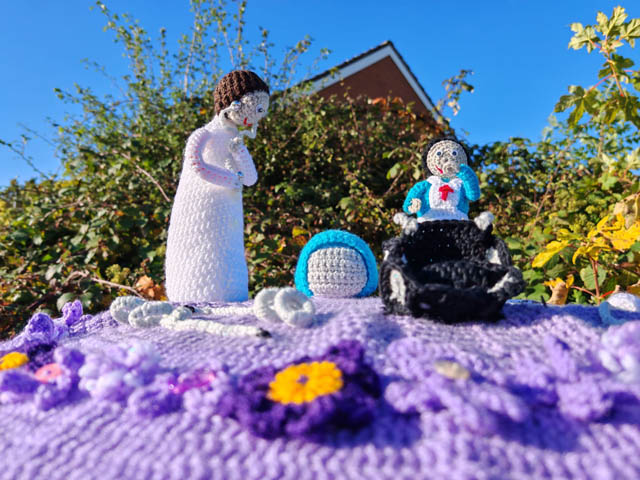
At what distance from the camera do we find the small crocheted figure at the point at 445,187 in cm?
112

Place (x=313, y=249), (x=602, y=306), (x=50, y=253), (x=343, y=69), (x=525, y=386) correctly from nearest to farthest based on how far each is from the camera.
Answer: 1. (x=525, y=386)
2. (x=602, y=306)
3. (x=313, y=249)
4. (x=50, y=253)
5. (x=343, y=69)

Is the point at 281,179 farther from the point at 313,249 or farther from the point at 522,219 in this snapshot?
the point at 313,249

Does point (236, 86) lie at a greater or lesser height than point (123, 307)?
greater

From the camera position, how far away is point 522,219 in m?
2.49

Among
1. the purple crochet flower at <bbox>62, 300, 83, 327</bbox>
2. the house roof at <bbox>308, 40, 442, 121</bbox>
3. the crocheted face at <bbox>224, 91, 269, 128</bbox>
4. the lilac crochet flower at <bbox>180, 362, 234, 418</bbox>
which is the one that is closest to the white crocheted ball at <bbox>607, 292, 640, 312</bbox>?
the lilac crochet flower at <bbox>180, 362, 234, 418</bbox>

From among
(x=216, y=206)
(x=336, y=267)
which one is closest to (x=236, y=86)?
(x=216, y=206)

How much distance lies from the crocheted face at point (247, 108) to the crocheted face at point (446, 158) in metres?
0.60

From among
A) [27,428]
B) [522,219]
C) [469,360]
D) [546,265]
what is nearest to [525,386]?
[469,360]

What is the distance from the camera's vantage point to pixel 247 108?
140 centimetres

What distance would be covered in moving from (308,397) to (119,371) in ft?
0.97

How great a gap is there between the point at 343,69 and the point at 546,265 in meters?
3.67

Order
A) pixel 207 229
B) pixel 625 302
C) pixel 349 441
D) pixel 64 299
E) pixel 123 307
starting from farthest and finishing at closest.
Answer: pixel 64 299 → pixel 207 229 → pixel 123 307 → pixel 625 302 → pixel 349 441

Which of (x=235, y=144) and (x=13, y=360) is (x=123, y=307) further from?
(x=235, y=144)

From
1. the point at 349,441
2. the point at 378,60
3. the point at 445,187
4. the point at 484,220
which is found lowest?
the point at 349,441
